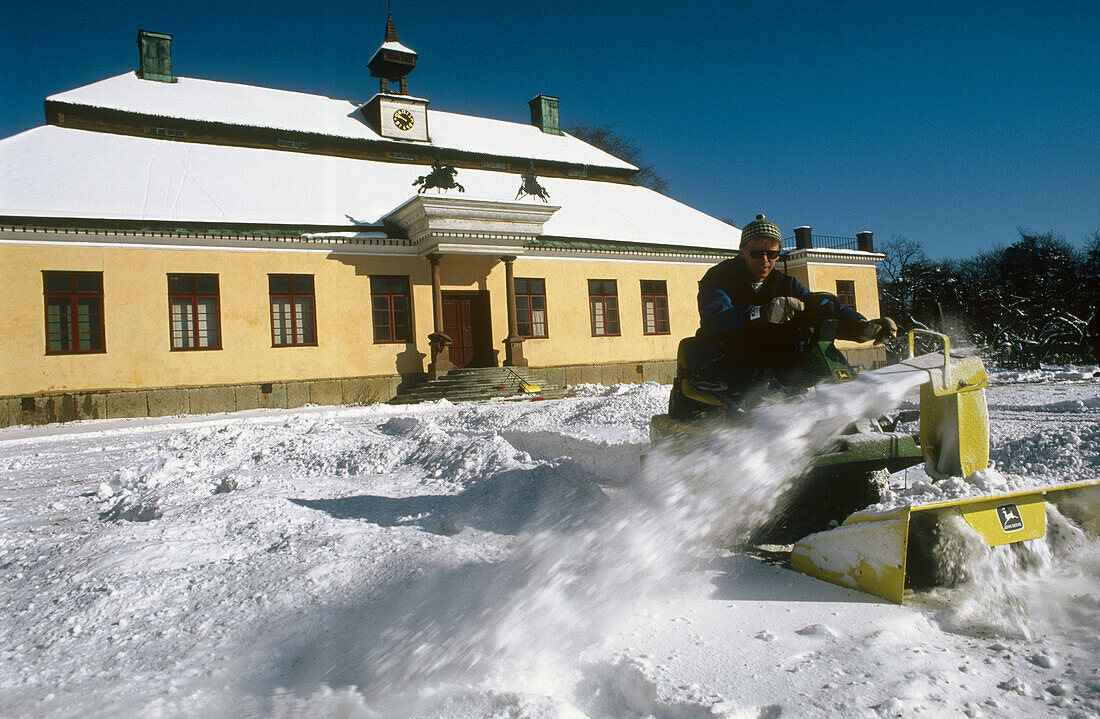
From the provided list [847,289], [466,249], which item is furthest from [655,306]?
[847,289]

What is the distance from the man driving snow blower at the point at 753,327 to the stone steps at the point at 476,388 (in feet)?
43.9

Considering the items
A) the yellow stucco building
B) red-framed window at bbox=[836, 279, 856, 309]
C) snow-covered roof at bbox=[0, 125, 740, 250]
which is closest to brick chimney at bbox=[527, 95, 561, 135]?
the yellow stucco building

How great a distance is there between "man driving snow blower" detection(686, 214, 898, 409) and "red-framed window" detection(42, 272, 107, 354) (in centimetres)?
1608

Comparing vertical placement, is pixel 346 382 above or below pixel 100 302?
below

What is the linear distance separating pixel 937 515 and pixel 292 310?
17.2m

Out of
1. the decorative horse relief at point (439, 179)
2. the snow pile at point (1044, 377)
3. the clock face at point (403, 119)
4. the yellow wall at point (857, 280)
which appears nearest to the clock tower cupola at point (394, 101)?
the clock face at point (403, 119)

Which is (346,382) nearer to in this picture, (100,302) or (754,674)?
(100,302)

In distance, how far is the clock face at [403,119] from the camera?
24844 millimetres

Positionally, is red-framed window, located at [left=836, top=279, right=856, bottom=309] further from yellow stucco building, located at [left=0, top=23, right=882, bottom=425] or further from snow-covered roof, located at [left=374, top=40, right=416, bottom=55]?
snow-covered roof, located at [left=374, top=40, right=416, bottom=55]

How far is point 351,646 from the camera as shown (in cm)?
274

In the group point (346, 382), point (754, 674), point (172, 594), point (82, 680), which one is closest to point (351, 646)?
point (82, 680)

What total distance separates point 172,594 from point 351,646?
117 centimetres

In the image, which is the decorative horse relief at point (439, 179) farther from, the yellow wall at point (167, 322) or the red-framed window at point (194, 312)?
the red-framed window at point (194, 312)

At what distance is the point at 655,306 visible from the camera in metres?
23.2
